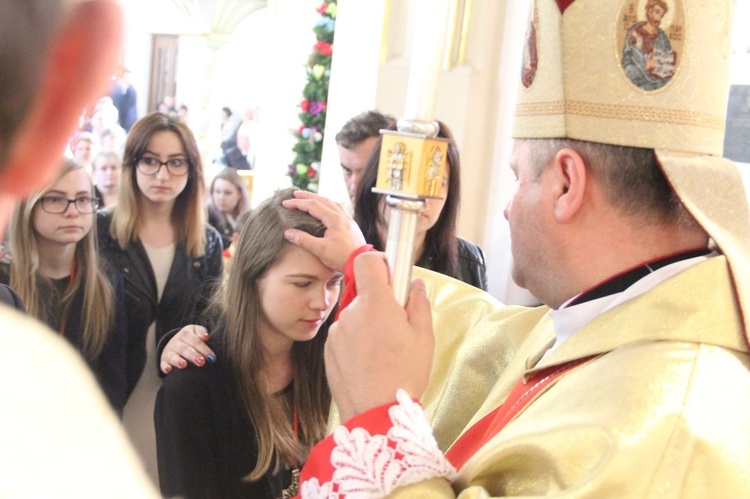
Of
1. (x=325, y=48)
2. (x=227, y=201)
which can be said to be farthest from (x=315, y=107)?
(x=227, y=201)

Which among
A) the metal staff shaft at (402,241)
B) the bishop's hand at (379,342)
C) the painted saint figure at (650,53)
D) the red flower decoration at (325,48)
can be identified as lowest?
the bishop's hand at (379,342)

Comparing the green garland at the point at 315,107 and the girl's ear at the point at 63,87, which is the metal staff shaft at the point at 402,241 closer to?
the girl's ear at the point at 63,87

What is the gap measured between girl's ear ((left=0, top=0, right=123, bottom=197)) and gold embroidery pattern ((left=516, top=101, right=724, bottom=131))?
3.91 feet

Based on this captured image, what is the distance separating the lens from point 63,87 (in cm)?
42

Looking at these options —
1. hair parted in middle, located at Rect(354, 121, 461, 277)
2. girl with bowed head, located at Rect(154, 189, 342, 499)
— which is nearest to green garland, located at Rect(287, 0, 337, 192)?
hair parted in middle, located at Rect(354, 121, 461, 277)

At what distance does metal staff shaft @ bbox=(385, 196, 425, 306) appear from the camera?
3.92ft

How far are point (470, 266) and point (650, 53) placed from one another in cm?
207

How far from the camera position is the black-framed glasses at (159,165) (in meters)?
3.58

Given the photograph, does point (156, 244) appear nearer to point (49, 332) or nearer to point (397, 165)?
point (397, 165)

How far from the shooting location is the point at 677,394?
4.09ft

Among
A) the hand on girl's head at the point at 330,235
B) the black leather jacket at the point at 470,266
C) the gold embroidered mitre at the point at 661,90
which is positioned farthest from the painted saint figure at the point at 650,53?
the black leather jacket at the point at 470,266

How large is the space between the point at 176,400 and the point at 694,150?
1.40 meters

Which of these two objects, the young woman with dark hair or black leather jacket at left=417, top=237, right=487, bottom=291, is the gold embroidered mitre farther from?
black leather jacket at left=417, top=237, right=487, bottom=291

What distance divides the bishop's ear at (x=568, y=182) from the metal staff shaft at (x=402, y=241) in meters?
0.34
